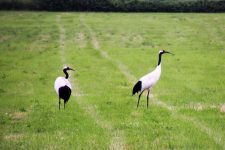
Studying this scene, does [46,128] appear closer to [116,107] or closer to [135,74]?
[116,107]

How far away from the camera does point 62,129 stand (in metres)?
19.0

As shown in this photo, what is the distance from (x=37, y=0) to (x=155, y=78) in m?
59.4

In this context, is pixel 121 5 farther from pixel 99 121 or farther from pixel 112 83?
pixel 99 121

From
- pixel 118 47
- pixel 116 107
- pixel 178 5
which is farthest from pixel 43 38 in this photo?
pixel 116 107

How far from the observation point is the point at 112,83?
30516 millimetres

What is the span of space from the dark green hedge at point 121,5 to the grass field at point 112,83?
28.1ft

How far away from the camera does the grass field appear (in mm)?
17734

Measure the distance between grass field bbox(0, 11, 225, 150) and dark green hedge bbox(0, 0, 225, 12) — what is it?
8.55m

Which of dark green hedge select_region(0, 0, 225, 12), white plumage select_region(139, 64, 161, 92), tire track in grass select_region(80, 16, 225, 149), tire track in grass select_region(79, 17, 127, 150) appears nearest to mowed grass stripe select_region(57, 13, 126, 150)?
tire track in grass select_region(79, 17, 127, 150)

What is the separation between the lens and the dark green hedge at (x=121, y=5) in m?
75.6

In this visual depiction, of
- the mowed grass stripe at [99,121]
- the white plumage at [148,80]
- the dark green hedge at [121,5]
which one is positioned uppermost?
the white plumage at [148,80]

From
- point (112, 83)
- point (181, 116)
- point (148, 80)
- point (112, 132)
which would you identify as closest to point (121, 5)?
point (112, 83)

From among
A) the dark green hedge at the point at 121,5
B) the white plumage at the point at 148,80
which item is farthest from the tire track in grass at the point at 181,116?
the dark green hedge at the point at 121,5

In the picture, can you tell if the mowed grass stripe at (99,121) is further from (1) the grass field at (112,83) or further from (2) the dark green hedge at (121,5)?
(2) the dark green hedge at (121,5)
